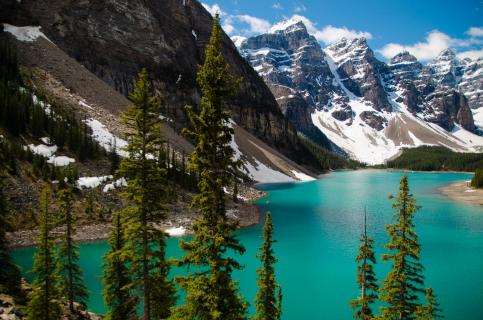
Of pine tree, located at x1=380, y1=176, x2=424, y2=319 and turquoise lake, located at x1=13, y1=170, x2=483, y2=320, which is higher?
pine tree, located at x1=380, y1=176, x2=424, y2=319

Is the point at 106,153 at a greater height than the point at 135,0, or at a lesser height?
lesser

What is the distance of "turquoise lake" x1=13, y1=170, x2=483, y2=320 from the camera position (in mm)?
29516

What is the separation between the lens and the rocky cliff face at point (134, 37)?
98.8m

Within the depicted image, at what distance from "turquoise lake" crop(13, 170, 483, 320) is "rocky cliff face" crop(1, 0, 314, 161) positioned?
66.7m

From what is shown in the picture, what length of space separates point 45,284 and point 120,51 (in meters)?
104

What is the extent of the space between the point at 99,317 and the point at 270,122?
517 feet

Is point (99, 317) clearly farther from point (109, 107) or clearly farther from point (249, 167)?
point (249, 167)

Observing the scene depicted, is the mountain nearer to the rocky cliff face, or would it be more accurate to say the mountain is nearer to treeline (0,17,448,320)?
the rocky cliff face

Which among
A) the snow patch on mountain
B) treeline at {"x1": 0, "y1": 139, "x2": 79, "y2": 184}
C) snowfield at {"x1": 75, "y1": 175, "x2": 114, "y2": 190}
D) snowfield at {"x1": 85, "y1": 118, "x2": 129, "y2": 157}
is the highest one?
the snow patch on mountain

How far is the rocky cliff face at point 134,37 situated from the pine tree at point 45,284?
3670 inches

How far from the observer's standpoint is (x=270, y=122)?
Answer: 578ft

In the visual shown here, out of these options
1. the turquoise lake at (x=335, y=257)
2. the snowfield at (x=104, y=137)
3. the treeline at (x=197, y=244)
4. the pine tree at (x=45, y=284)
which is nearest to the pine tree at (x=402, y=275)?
the treeline at (x=197, y=244)

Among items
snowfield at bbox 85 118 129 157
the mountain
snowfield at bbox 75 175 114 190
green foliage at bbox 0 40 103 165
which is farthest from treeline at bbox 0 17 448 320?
the mountain

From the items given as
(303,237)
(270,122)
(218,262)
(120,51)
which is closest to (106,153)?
(303,237)
